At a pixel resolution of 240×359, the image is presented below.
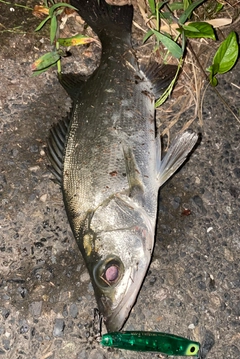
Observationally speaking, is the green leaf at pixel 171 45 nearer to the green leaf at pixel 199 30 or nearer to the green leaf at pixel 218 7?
the green leaf at pixel 199 30

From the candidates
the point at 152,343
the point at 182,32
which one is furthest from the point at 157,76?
the point at 152,343

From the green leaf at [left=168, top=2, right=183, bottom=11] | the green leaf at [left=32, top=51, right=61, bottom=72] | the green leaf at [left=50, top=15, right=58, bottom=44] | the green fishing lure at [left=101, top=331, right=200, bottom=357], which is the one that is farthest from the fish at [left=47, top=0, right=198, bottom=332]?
the green leaf at [left=168, top=2, right=183, bottom=11]

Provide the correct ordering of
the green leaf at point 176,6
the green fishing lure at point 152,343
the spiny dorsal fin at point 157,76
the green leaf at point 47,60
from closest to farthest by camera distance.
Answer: the green fishing lure at point 152,343 → the spiny dorsal fin at point 157,76 → the green leaf at point 47,60 → the green leaf at point 176,6

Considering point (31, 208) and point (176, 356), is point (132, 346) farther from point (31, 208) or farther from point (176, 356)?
point (31, 208)

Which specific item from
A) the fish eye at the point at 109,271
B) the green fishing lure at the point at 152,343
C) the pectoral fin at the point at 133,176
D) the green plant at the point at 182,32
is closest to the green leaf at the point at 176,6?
the green plant at the point at 182,32

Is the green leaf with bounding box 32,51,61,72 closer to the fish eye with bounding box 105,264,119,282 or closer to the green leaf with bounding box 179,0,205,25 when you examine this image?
the green leaf with bounding box 179,0,205,25

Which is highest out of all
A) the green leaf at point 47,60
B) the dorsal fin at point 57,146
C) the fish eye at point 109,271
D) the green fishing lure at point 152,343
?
the green leaf at point 47,60

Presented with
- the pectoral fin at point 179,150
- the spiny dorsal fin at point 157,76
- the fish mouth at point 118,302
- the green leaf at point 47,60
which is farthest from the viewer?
the green leaf at point 47,60
